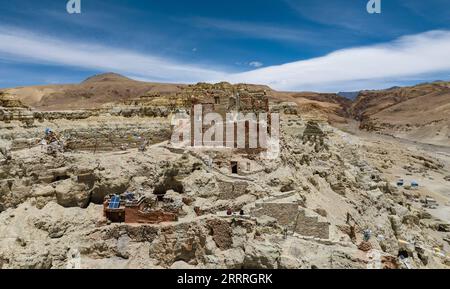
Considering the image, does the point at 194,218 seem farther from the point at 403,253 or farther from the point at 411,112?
the point at 411,112

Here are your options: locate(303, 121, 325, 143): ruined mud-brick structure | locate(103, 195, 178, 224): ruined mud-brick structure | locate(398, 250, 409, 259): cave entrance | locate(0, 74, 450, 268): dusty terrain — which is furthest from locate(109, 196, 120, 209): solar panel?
locate(303, 121, 325, 143): ruined mud-brick structure

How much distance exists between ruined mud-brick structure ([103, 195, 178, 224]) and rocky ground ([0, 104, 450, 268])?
0.37m

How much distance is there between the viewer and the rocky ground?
39.8 feet

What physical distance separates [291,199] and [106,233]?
264 inches

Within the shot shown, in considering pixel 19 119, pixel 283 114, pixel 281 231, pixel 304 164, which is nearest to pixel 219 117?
pixel 304 164

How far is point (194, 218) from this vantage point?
1353 cm

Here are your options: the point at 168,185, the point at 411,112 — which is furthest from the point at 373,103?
the point at 168,185

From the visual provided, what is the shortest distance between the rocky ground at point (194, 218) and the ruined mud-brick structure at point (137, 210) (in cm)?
37

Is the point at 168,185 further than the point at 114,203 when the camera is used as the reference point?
Yes

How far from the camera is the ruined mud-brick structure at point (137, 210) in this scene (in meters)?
13.5

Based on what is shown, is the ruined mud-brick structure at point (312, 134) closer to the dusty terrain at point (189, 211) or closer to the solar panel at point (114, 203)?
the dusty terrain at point (189, 211)

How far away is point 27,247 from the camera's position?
12.5 m

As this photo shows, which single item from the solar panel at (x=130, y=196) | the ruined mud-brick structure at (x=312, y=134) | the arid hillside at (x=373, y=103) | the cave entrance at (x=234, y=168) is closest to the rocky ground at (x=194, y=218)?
the cave entrance at (x=234, y=168)

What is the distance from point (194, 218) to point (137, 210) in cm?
209
